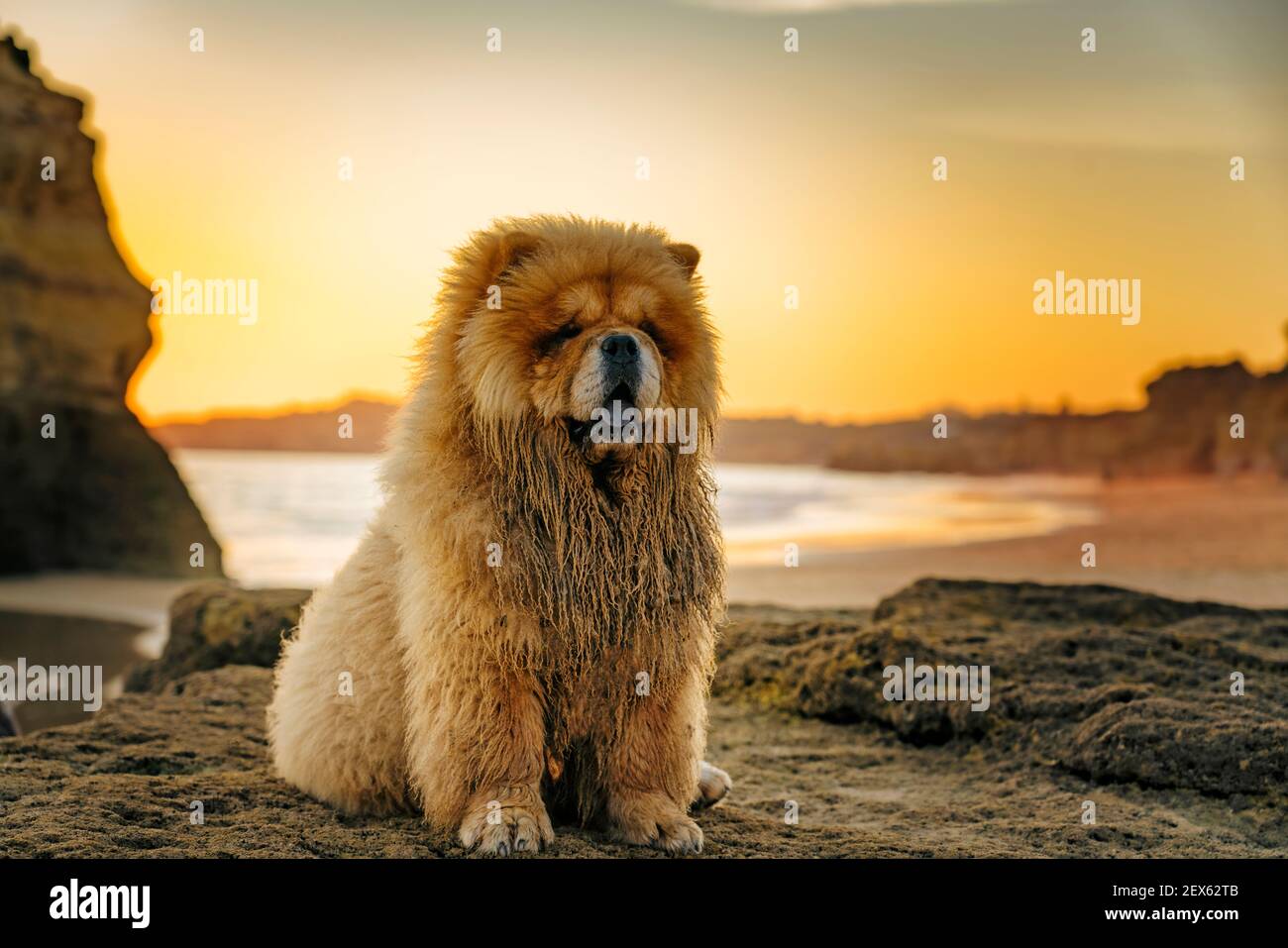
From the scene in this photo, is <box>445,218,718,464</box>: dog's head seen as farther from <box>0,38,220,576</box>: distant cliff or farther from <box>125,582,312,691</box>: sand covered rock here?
<box>0,38,220,576</box>: distant cliff

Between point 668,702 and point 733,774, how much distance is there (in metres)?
1.66

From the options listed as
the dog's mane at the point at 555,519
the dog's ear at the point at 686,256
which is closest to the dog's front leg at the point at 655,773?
the dog's mane at the point at 555,519

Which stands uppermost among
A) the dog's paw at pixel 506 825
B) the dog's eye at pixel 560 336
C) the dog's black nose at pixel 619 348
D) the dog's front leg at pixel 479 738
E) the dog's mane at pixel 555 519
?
the dog's eye at pixel 560 336

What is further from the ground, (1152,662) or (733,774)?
(1152,662)

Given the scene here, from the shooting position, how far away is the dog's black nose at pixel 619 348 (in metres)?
3.93

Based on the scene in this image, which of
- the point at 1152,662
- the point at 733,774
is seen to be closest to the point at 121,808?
the point at 733,774

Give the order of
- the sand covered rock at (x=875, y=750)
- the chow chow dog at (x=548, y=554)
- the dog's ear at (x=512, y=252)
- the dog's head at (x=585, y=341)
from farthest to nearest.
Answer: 1. the sand covered rock at (x=875, y=750)
2. the dog's ear at (x=512, y=252)
3. the chow chow dog at (x=548, y=554)
4. the dog's head at (x=585, y=341)

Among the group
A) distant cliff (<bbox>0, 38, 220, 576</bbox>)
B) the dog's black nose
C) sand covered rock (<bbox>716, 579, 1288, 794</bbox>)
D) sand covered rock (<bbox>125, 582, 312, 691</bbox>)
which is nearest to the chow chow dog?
the dog's black nose

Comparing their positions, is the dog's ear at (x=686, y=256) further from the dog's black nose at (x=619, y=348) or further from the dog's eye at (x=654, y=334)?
the dog's black nose at (x=619, y=348)

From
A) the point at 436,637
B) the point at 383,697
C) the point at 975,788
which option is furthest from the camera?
the point at 975,788

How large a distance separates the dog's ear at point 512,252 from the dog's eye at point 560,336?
0.34 meters

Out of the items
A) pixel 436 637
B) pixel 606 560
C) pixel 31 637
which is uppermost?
pixel 606 560

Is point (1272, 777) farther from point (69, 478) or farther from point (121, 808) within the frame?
point (69, 478)

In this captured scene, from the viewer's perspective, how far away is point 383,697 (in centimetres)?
455
